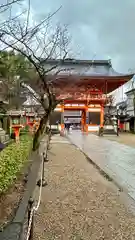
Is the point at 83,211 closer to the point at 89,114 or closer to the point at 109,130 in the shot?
the point at 109,130

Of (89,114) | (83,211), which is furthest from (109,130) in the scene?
(83,211)

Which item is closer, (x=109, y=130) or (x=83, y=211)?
(x=83, y=211)

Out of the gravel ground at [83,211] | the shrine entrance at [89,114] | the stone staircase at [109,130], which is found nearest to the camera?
the gravel ground at [83,211]

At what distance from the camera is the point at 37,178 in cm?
621

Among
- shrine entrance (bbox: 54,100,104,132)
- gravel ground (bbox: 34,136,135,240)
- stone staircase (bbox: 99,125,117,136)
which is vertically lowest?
gravel ground (bbox: 34,136,135,240)

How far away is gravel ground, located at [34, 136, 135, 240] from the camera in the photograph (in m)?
3.42

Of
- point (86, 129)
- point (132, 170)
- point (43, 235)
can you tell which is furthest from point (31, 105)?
point (43, 235)

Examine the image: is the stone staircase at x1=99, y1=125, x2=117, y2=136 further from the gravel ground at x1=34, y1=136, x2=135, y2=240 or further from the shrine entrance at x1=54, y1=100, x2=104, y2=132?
the gravel ground at x1=34, y1=136, x2=135, y2=240

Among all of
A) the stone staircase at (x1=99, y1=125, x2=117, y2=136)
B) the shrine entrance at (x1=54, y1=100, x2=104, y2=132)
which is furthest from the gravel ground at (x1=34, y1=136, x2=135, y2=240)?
the shrine entrance at (x1=54, y1=100, x2=104, y2=132)

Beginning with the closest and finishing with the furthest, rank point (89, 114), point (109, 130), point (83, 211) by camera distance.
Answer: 1. point (83, 211)
2. point (109, 130)
3. point (89, 114)

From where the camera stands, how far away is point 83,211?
4262 mm

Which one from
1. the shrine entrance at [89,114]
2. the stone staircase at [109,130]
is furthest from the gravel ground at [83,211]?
the shrine entrance at [89,114]

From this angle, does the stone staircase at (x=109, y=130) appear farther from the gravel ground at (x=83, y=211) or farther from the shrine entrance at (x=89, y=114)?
the gravel ground at (x=83, y=211)

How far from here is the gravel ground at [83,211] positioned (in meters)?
3.42
